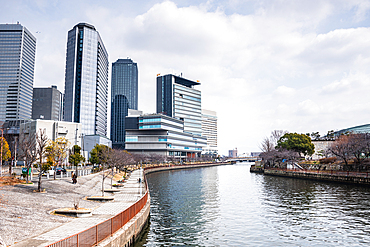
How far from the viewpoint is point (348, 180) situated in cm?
5516

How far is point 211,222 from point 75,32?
7595 inches

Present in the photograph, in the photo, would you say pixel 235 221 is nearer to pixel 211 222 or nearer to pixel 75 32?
pixel 211 222

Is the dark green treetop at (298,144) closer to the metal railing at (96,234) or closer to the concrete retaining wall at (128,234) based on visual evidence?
the concrete retaining wall at (128,234)

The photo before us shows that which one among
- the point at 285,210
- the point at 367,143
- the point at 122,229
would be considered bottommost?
the point at 285,210

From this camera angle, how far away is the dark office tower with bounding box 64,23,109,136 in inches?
7146

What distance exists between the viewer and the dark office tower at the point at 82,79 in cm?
18150

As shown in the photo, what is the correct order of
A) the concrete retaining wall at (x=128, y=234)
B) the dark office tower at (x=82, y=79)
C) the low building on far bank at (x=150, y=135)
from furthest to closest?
the dark office tower at (x=82, y=79), the low building on far bank at (x=150, y=135), the concrete retaining wall at (x=128, y=234)

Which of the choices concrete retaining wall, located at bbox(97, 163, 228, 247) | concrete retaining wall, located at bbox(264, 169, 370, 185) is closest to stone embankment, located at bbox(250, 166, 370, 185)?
concrete retaining wall, located at bbox(264, 169, 370, 185)

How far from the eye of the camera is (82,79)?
7205 inches

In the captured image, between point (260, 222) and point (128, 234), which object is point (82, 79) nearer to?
point (260, 222)

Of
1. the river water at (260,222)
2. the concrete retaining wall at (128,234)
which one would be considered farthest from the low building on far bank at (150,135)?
the concrete retaining wall at (128,234)

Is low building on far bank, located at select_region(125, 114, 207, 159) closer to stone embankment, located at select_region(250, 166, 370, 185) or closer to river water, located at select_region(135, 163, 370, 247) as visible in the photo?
stone embankment, located at select_region(250, 166, 370, 185)

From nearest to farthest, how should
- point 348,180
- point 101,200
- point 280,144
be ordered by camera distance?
point 101,200 → point 348,180 → point 280,144

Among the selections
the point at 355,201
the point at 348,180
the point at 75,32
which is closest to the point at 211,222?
the point at 355,201
